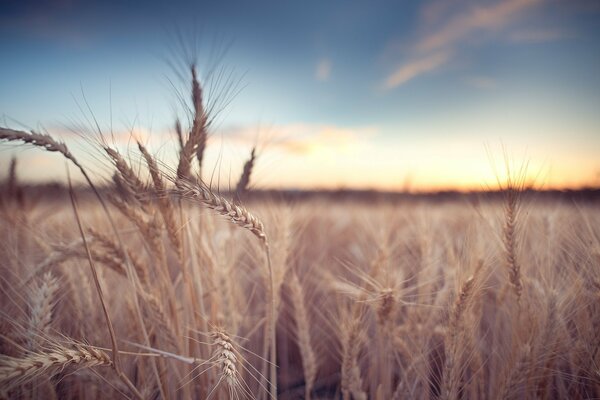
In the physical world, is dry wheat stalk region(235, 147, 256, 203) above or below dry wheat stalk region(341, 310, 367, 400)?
above

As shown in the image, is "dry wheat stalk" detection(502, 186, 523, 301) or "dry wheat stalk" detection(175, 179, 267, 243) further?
"dry wheat stalk" detection(502, 186, 523, 301)

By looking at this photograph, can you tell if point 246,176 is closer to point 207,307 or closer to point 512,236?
point 207,307

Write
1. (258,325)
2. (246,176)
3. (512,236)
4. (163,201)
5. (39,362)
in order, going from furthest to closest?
(258,325) → (246,176) → (512,236) → (163,201) → (39,362)

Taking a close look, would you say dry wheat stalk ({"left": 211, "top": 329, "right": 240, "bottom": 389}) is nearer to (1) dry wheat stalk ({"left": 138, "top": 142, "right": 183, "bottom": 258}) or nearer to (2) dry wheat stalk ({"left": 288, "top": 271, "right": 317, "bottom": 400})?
(1) dry wheat stalk ({"left": 138, "top": 142, "right": 183, "bottom": 258})

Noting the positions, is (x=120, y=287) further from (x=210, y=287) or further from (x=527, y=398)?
(x=527, y=398)

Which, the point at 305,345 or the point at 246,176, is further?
the point at 305,345

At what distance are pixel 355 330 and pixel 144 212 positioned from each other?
936 millimetres

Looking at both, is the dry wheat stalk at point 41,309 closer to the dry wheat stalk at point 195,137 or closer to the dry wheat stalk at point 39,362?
the dry wheat stalk at point 39,362

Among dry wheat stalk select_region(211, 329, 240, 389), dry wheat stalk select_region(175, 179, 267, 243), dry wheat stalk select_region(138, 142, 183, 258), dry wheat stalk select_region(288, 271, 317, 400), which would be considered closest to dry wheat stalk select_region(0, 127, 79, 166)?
dry wheat stalk select_region(138, 142, 183, 258)

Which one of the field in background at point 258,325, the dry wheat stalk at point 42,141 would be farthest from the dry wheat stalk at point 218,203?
the dry wheat stalk at point 42,141

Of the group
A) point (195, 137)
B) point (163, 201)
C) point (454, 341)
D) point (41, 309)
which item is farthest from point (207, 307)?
point (454, 341)

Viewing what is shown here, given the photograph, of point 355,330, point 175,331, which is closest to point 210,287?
point 175,331

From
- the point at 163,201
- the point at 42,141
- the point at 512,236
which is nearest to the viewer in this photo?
the point at 42,141

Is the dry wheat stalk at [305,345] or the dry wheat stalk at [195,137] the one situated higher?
the dry wheat stalk at [195,137]
